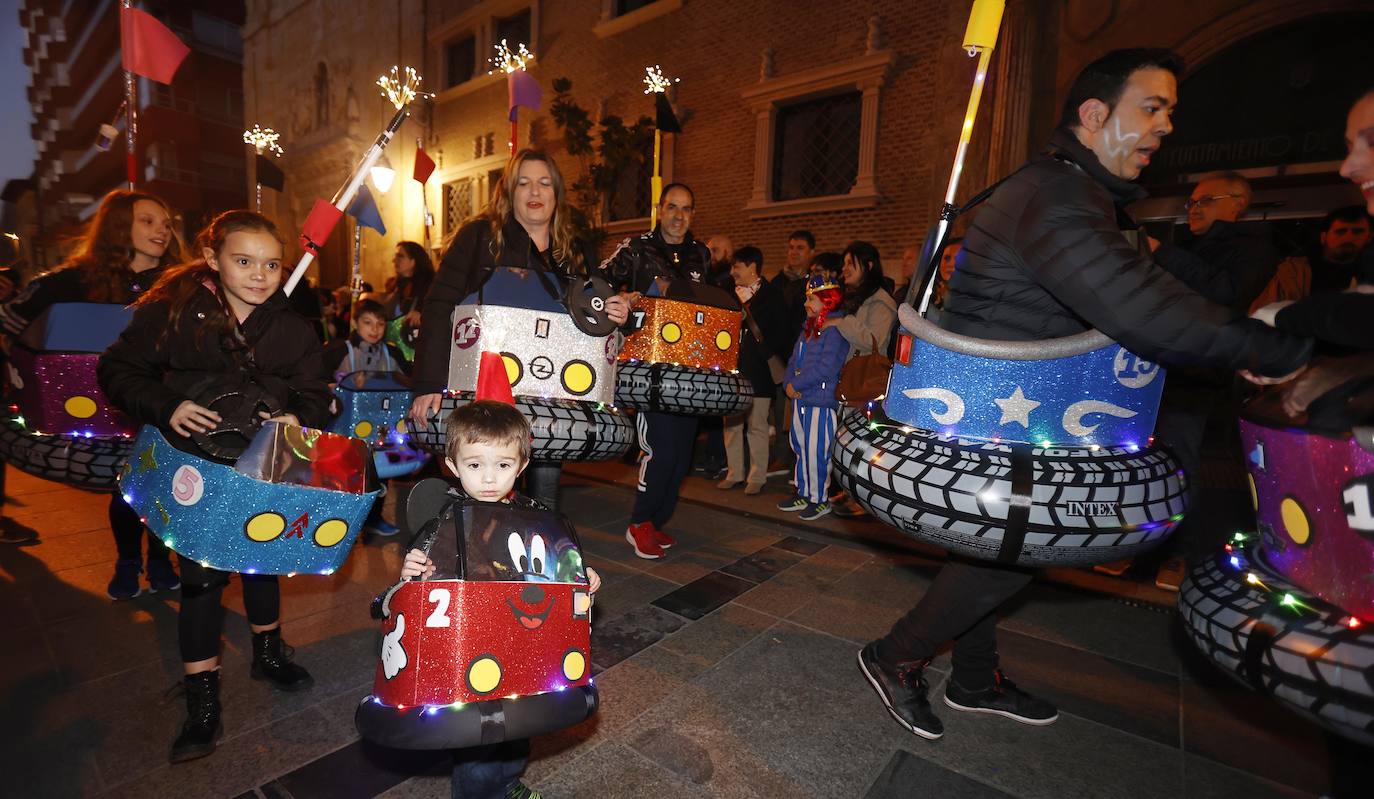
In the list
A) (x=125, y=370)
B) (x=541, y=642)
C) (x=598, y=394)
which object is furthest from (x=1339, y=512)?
(x=125, y=370)

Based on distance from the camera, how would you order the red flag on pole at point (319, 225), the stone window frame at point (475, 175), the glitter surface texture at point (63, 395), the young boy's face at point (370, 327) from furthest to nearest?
the stone window frame at point (475, 175), the young boy's face at point (370, 327), the red flag on pole at point (319, 225), the glitter surface texture at point (63, 395)

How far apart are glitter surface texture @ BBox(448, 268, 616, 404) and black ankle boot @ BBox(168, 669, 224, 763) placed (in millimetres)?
1209

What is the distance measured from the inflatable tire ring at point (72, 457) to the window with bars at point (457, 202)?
584 inches

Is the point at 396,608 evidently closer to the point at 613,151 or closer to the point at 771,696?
the point at 771,696

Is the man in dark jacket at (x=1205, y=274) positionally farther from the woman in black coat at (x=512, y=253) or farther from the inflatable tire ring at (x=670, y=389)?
the woman in black coat at (x=512, y=253)

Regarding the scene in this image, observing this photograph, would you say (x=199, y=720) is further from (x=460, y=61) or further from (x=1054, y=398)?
(x=460, y=61)

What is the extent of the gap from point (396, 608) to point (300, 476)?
689 mm

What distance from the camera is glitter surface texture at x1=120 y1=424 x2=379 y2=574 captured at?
186 centimetres

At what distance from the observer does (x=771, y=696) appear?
2.41 m

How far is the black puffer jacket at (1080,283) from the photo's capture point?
1431 mm

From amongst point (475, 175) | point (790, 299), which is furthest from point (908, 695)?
point (475, 175)

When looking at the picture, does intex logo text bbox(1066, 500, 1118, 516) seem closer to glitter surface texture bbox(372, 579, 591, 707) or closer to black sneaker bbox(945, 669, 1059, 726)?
black sneaker bbox(945, 669, 1059, 726)

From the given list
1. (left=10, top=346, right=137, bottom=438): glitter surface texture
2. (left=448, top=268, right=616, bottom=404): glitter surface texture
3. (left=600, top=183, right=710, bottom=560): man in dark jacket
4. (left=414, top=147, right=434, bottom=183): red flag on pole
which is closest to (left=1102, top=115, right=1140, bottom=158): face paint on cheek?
(left=448, top=268, right=616, bottom=404): glitter surface texture

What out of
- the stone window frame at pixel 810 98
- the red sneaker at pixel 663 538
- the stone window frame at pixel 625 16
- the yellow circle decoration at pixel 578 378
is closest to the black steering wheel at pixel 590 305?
the yellow circle decoration at pixel 578 378
